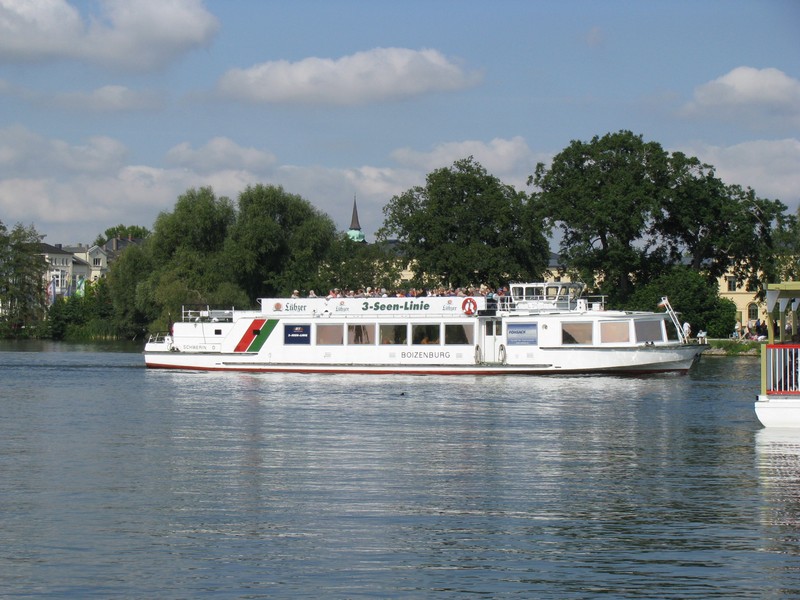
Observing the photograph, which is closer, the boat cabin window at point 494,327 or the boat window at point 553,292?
the boat cabin window at point 494,327

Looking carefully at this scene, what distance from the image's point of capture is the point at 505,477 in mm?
21453

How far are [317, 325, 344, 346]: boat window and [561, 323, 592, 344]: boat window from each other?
34.1 feet

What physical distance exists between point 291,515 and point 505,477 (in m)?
5.07

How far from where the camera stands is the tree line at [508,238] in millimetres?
81438

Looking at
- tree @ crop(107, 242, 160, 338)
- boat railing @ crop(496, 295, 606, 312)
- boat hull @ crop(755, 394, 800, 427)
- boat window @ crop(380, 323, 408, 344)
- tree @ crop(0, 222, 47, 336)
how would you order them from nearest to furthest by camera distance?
boat hull @ crop(755, 394, 800, 427) < boat railing @ crop(496, 295, 606, 312) < boat window @ crop(380, 323, 408, 344) < tree @ crop(107, 242, 160, 338) < tree @ crop(0, 222, 47, 336)

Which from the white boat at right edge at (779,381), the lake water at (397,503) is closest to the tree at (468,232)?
the lake water at (397,503)

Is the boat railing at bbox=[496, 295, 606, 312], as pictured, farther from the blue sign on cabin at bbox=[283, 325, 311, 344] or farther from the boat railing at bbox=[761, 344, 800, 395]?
the boat railing at bbox=[761, 344, 800, 395]

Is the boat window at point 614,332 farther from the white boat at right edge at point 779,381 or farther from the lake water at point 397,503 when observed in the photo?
the white boat at right edge at point 779,381

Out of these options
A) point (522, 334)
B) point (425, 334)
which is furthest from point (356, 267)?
point (522, 334)

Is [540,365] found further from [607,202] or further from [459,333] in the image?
[607,202]

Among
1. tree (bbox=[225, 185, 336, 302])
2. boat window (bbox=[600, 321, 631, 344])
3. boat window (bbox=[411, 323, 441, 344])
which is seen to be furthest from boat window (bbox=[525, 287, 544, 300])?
tree (bbox=[225, 185, 336, 302])

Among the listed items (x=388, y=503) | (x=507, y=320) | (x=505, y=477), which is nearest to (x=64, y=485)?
(x=388, y=503)

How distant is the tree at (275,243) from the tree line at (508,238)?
103mm

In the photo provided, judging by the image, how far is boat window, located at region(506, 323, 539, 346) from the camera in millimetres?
52822
